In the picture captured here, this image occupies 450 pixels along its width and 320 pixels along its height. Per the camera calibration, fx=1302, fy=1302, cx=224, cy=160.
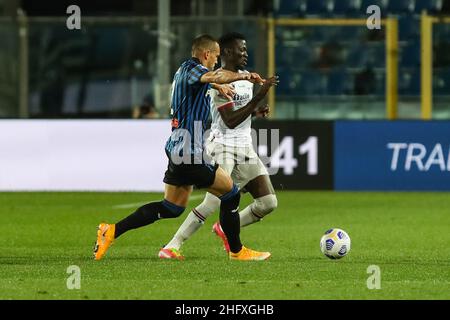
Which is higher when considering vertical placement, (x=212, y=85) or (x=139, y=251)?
(x=212, y=85)

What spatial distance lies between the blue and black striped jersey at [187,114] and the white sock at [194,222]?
30.1 inches

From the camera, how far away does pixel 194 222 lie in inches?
451

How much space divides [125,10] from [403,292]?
1829cm

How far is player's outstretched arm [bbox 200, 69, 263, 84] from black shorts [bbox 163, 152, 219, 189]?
747mm

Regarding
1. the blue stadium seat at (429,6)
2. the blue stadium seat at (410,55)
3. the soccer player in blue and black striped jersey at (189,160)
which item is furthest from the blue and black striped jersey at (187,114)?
the blue stadium seat at (429,6)

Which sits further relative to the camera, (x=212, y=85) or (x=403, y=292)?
(x=212, y=85)

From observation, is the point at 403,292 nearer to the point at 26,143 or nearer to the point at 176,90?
the point at 176,90

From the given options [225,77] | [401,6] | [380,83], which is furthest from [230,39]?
[401,6]

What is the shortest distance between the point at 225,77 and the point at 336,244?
1816 millimetres

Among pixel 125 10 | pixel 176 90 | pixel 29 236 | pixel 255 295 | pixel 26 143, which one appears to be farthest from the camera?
pixel 125 10

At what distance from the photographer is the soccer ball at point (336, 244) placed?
11094 mm
